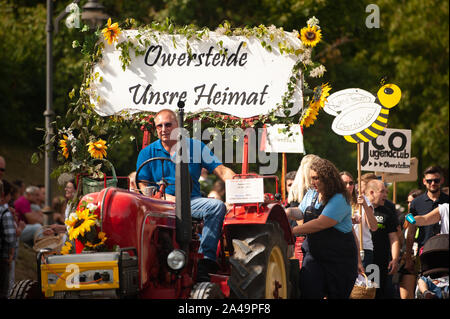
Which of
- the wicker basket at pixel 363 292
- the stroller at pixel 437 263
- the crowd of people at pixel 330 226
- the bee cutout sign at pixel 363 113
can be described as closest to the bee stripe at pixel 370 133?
the bee cutout sign at pixel 363 113

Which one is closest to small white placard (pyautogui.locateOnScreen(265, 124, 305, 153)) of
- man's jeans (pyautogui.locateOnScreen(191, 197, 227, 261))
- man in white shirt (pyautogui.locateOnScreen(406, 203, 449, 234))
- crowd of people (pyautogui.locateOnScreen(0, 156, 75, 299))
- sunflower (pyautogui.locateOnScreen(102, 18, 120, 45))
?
man's jeans (pyautogui.locateOnScreen(191, 197, 227, 261))

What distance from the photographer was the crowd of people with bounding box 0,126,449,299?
702 centimetres

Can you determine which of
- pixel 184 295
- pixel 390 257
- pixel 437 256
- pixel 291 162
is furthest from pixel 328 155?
pixel 184 295

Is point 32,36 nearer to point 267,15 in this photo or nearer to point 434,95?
point 267,15

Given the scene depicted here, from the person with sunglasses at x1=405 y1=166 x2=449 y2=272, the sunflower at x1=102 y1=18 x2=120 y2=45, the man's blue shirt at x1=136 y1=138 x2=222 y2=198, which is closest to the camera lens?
the man's blue shirt at x1=136 y1=138 x2=222 y2=198

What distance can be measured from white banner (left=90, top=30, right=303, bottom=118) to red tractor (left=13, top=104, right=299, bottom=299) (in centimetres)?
112

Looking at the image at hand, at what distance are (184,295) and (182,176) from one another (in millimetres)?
995

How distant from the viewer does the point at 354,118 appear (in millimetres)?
9445

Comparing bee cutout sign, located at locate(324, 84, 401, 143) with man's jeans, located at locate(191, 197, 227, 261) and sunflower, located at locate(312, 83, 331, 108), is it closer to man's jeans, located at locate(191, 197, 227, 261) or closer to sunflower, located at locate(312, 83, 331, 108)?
sunflower, located at locate(312, 83, 331, 108)

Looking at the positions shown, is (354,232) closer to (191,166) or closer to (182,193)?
(191,166)

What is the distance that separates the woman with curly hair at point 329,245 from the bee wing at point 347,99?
2.17m

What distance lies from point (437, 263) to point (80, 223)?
3513 millimetres

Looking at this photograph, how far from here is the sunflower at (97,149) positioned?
24.7 ft

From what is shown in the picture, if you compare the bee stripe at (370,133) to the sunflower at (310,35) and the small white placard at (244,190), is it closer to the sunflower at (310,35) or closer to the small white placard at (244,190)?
the sunflower at (310,35)
